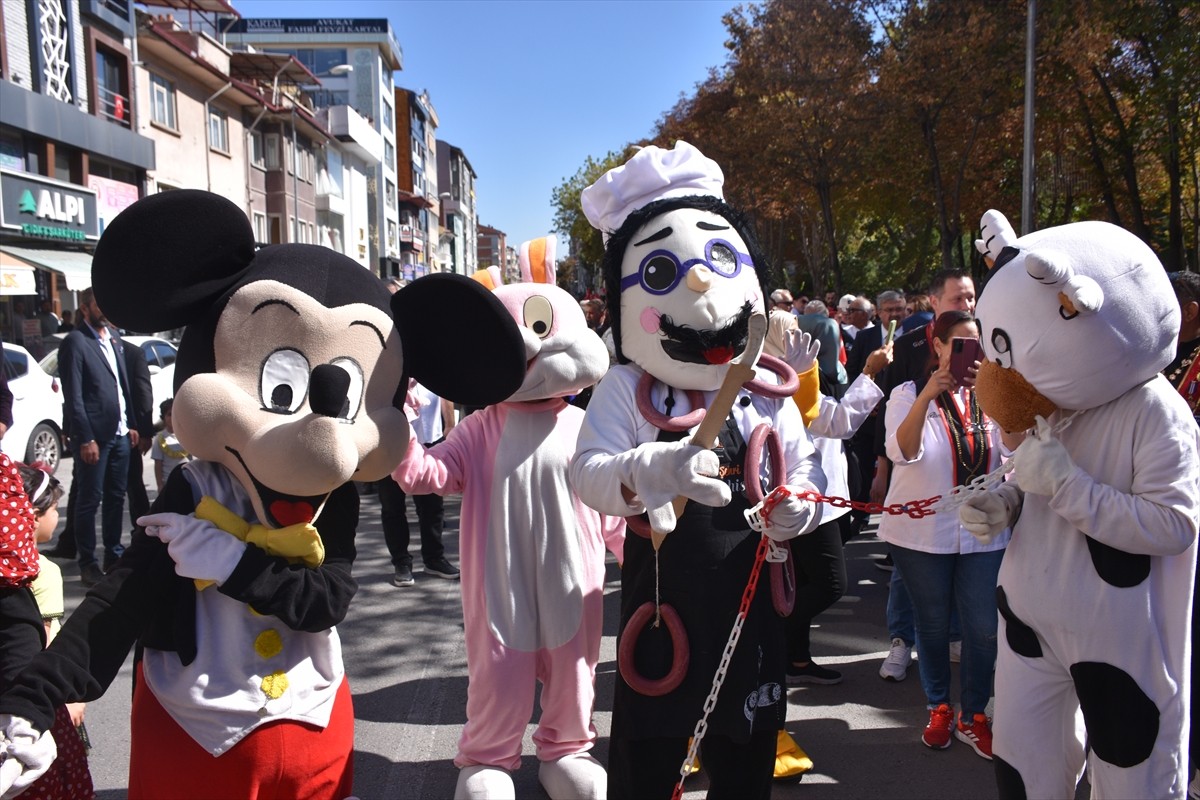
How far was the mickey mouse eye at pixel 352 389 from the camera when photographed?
6.84 feet

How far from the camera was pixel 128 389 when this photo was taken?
6.04 metres

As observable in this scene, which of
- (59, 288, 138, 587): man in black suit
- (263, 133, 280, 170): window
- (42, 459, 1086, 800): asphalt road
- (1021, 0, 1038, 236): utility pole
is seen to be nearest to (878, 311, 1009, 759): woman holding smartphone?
(42, 459, 1086, 800): asphalt road

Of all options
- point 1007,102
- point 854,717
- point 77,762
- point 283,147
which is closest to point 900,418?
point 854,717

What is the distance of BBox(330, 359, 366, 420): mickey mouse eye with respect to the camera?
2084mm

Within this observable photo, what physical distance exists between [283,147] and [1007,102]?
2298 cm

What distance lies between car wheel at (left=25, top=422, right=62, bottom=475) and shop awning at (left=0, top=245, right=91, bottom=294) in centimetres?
732

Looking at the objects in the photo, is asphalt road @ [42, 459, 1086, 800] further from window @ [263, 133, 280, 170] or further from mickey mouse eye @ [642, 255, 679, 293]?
window @ [263, 133, 280, 170]

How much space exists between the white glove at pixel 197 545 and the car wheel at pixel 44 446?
8.46 metres

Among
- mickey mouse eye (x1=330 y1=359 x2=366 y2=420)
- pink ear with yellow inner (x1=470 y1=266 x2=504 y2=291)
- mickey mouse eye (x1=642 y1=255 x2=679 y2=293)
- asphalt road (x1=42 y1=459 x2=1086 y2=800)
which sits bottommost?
asphalt road (x1=42 y1=459 x2=1086 y2=800)

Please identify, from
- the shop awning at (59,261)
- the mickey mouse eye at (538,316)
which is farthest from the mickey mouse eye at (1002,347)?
the shop awning at (59,261)

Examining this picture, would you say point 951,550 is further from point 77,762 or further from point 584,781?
point 77,762

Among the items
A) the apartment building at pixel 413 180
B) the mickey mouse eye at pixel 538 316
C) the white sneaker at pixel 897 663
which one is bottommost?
the white sneaker at pixel 897 663

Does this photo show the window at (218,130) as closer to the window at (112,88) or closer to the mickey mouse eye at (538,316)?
the window at (112,88)

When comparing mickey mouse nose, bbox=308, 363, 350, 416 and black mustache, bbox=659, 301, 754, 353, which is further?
black mustache, bbox=659, 301, 754, 353
